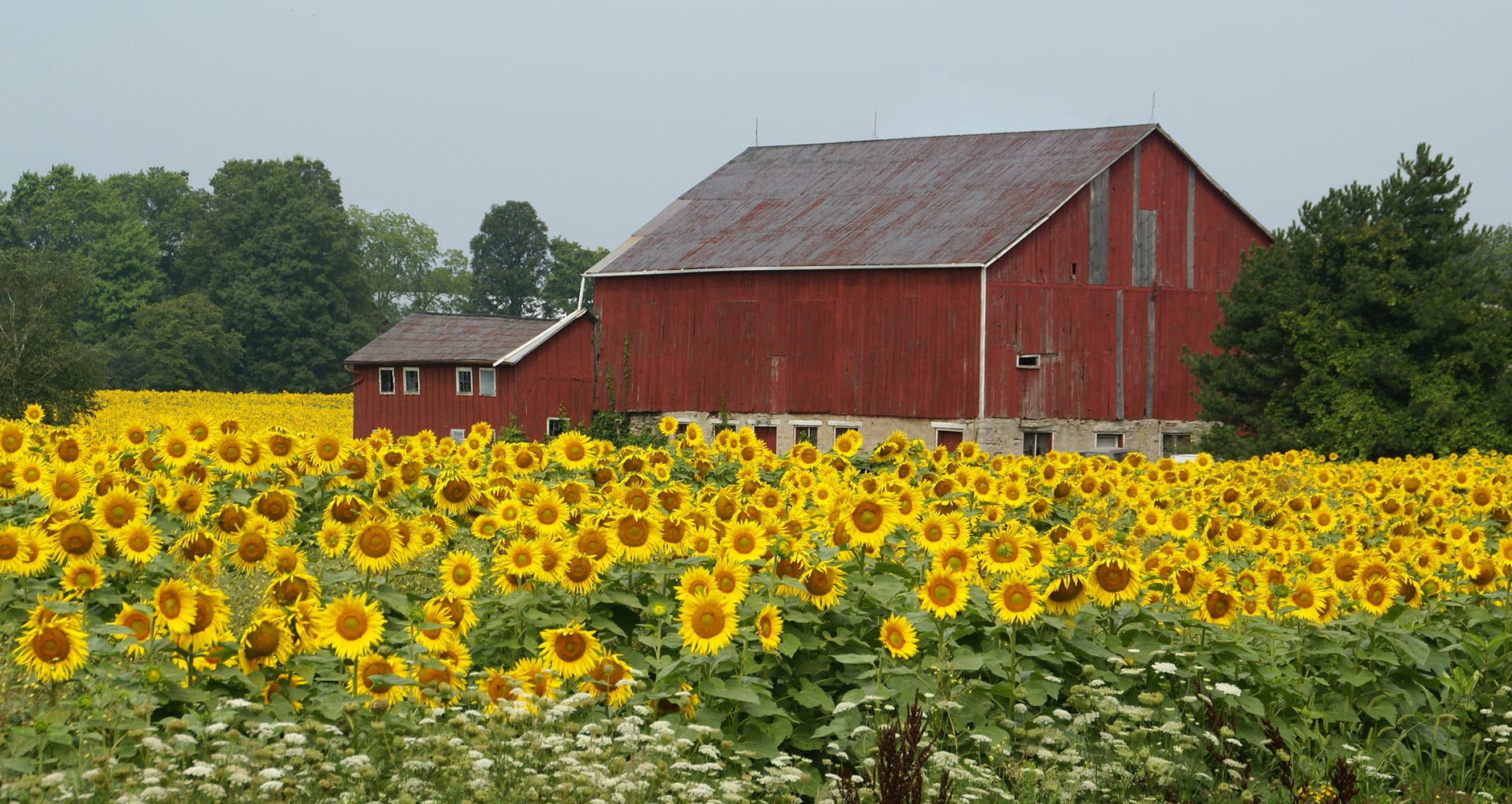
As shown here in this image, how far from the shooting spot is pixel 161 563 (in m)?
6.32

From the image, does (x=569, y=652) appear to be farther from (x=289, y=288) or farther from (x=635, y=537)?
(x=289, y=288)

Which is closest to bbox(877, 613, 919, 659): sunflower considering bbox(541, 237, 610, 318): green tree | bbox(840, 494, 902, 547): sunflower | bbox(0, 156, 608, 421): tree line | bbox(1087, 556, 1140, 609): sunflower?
bbox(840, 494, 902, 547): sunflower

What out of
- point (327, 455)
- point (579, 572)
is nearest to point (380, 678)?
point (579, 572)

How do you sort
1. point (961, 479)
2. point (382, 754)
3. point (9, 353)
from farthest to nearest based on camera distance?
point (9, 353), point (961, 479), point (382, 754)

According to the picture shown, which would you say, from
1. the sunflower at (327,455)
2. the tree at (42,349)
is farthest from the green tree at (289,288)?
the sunflower at (327,455)

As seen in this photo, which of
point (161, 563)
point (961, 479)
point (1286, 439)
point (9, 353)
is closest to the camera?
point (161, 563)

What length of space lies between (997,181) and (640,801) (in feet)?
96.7

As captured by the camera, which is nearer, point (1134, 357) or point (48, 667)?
point (48, 667)

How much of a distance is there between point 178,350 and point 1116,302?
47.0 m

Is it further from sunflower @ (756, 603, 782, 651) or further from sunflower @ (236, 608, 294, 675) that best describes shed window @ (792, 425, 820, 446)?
sunflower @ (236, 608, 294, 675)

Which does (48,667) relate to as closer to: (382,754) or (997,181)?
(382,754)

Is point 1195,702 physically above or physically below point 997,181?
below

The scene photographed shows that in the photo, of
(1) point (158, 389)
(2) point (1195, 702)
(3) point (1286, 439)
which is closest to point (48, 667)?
(2) point (1195, 702)

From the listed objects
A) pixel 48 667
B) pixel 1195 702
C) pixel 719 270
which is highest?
pixel 719 270
